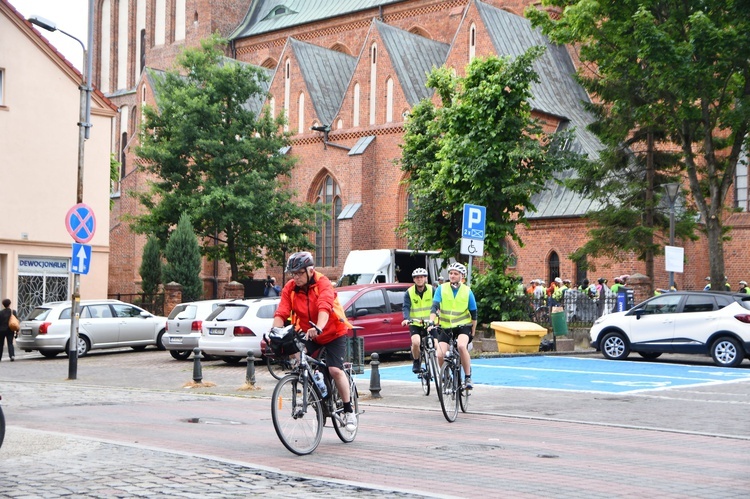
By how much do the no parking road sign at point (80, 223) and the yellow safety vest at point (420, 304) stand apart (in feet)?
23.5

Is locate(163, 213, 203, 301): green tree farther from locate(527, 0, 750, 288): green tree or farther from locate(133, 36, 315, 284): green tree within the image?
locate(527, 0, 750, 288): green tree

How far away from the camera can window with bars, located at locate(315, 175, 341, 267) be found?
46.0 m

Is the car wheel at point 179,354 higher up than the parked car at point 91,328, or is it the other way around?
the parked car at point 91,328

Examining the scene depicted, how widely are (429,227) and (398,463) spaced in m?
25.0

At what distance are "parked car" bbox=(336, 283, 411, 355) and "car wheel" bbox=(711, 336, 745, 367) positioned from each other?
242 inches

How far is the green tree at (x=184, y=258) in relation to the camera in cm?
3494

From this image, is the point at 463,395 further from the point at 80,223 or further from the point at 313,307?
the point at 80,223

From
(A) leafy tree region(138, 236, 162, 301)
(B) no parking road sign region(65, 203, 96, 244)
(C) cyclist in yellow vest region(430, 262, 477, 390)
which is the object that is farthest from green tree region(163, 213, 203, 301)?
(C) cyclist in yellow vest region(430, 262, 477, 390)

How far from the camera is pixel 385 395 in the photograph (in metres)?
14.6

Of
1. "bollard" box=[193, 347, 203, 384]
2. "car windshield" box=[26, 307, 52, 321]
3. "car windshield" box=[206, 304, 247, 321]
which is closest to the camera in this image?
"bollard" box=[193, 347, 203, 384]

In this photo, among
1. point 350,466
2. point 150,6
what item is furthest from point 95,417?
point 150,6

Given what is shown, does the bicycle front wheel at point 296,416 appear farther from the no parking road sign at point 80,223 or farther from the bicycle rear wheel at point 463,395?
the no parking road sign at point 80,223

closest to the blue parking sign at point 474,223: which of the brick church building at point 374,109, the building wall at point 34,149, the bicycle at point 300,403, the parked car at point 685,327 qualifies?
the parked car at point 685,327

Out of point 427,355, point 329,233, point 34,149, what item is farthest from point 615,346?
point 329,233
